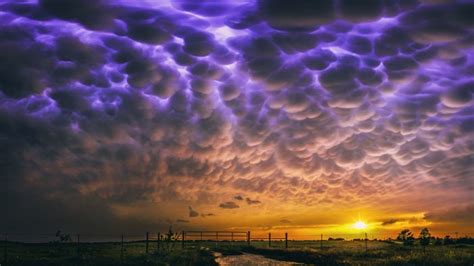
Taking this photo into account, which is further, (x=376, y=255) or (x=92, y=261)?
(x=376, y=255)

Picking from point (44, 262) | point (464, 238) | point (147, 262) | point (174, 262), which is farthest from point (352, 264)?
point (464, 238)

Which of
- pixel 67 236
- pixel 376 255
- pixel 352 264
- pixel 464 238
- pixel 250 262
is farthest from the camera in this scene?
pixel 464 238

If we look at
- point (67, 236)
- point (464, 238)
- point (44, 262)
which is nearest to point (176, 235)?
point (44, 262)

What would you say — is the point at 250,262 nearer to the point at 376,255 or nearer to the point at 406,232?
the point at 376,255

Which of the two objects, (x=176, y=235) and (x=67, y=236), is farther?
(x=67, y=236)

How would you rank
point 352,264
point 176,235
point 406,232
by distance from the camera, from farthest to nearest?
point 406,232, point 176,235, point 352,264

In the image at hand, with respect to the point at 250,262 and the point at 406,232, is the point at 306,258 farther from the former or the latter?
the point at 406,232

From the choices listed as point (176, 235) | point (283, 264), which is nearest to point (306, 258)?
point (283, 264)

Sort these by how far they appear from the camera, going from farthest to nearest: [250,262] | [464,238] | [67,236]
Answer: [464,238], [67,236], [250,262]

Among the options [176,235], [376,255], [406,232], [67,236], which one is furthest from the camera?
[67,236]
